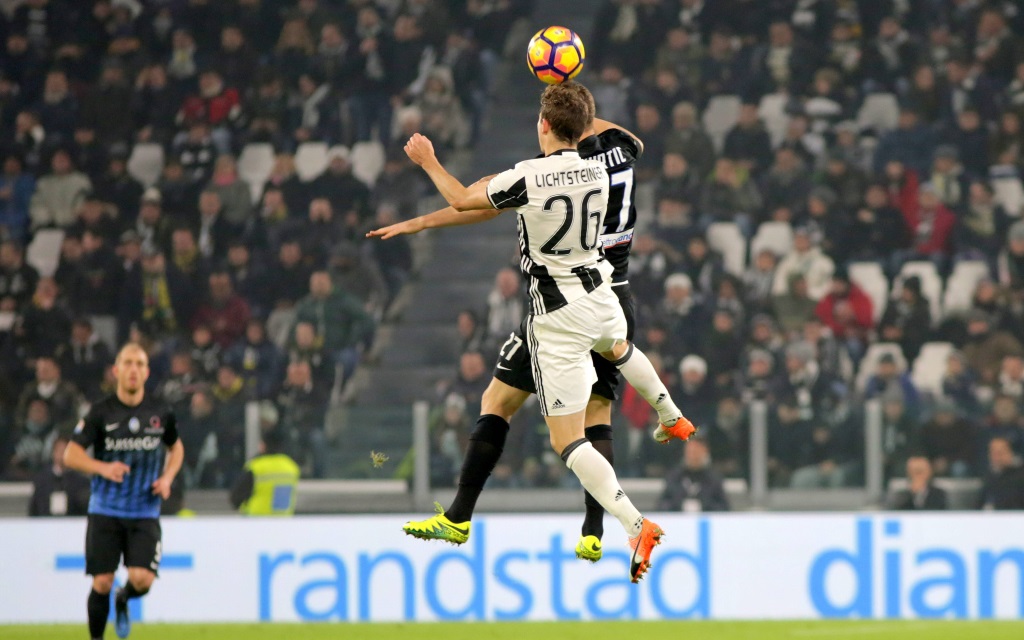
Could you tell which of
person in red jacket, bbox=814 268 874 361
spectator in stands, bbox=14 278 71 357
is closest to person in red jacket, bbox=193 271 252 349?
spectator in stands, bbox=14 278 71 357

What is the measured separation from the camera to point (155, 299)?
46.0 ft

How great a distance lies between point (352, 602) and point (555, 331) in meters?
5.11

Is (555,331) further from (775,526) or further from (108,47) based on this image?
(108,47)

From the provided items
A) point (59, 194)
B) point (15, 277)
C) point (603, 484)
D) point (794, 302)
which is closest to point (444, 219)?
point (603, 484)

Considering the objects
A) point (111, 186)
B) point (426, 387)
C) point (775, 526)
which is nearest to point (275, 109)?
point (111, 186)

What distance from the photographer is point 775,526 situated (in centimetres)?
1062

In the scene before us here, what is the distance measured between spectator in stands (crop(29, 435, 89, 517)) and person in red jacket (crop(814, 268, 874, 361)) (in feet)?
21.1

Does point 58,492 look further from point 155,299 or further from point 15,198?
point 15,198

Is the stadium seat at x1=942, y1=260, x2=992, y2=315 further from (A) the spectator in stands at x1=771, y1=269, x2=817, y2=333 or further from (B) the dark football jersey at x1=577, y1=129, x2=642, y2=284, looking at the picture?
(B) the dark football jersey at x1=577, y1=129, x2=642, y2=284

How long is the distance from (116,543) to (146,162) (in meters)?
7.31

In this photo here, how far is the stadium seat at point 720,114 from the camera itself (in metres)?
15.0

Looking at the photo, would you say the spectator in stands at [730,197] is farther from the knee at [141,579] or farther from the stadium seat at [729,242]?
the knee at [141,579]

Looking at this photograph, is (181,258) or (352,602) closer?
(352,602)

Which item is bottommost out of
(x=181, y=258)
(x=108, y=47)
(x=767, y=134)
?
(x=181, y=258)
